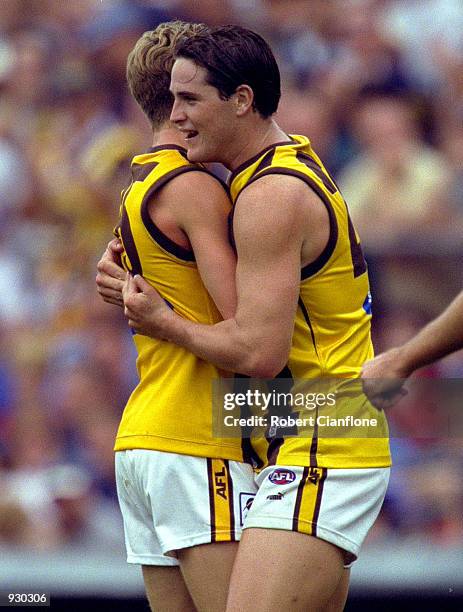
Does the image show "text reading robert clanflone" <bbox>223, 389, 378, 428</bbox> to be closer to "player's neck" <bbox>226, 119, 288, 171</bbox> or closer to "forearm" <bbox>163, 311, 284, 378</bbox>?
"forearm" <bbox>163, 311, 284, 378</bbox>

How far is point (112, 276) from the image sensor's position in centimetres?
337

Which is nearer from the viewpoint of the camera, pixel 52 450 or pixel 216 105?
pixel 216 105

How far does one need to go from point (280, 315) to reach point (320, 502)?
0.50 meters

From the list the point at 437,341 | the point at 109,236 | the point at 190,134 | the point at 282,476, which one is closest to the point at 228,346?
the point at 282,476

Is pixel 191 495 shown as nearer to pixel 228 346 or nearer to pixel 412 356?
pixel 228 346

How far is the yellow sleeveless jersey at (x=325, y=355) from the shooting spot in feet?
10.2

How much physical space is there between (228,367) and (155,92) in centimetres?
84

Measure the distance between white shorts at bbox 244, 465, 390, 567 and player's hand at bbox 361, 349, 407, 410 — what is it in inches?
15.9

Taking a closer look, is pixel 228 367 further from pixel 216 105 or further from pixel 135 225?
pixel 216 105

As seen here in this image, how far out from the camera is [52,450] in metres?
5.87

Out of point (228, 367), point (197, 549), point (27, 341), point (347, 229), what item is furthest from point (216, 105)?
point (27, 341)

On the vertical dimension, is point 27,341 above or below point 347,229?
below

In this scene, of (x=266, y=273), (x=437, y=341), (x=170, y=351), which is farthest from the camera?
(x=170, y=351)

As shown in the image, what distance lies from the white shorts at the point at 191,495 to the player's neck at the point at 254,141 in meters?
0.82
